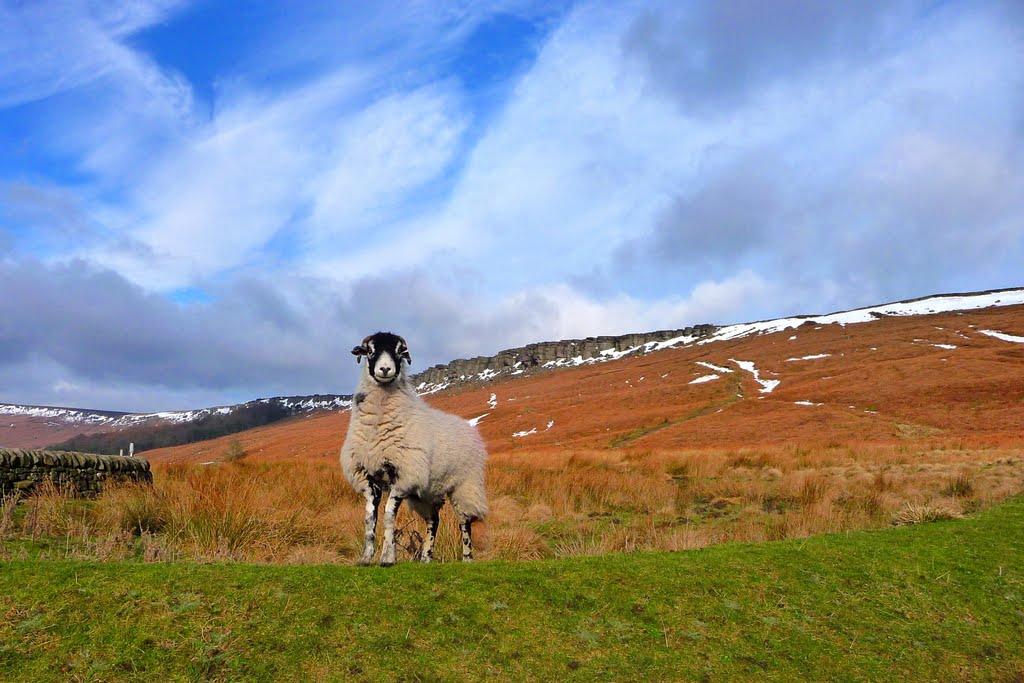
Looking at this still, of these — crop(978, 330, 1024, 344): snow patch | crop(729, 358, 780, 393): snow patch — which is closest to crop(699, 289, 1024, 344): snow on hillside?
crop(978, 330, 1024, 344): snow patch

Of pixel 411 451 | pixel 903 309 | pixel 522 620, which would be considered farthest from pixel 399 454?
pixel 903 309

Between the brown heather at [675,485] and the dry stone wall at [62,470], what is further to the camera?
the dry stone wall at [62,470]

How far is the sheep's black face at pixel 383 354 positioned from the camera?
25.9ft

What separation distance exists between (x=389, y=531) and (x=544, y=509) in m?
8.09

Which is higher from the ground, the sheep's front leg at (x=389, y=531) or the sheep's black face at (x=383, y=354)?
the sheep's black face at (x=383, y=354)

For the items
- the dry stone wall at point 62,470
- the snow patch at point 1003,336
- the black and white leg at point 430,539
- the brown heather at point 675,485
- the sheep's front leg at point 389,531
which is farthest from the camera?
the snow patch at point 1003,336

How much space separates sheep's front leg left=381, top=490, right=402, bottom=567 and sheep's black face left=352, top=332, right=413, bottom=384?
4.96ft

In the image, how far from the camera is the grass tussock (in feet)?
29.3

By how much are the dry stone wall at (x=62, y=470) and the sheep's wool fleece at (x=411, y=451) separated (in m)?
7.56

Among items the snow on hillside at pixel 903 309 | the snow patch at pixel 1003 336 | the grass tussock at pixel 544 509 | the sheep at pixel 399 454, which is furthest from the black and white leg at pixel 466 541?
the snow on hillside at pixel 903 309

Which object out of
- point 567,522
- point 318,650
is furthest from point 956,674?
point 567,522

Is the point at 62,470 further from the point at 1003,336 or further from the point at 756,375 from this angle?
the point at 1003,336

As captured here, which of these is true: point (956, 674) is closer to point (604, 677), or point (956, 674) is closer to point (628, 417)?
point (604, 677)

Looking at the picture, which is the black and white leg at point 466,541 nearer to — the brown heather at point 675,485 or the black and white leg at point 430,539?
the black and white leg at point 430,539
